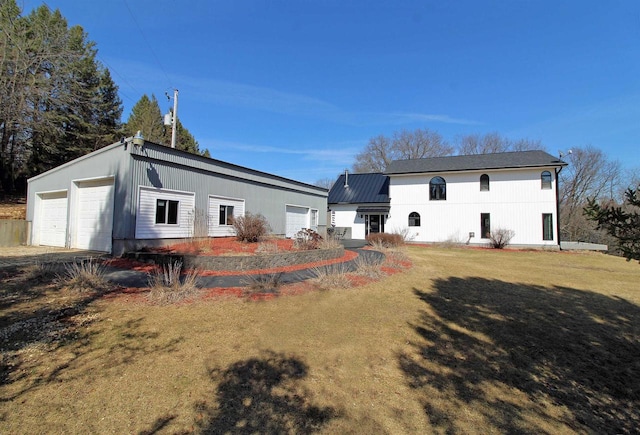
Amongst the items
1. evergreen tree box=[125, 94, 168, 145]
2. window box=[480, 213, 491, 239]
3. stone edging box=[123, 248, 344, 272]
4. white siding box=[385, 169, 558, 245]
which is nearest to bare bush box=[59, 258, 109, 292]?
stone edging box=[123, 248, 344, 272]

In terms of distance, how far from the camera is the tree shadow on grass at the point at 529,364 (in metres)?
2.94

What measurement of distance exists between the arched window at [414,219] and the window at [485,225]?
4738 millimetres

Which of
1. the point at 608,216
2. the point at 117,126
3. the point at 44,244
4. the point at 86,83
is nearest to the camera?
the point at 608,216

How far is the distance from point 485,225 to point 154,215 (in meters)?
22.6

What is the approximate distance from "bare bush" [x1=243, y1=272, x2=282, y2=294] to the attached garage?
11.4 meters

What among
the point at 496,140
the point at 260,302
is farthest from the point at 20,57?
the point at 496,140

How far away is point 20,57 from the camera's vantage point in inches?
683

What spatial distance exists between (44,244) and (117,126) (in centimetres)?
Result: 1963

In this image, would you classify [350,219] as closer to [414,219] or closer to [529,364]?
[414,219]

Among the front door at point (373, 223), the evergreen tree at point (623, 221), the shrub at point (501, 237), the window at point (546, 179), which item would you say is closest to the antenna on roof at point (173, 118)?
the front door at point (373, 223)

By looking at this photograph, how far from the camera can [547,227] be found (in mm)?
21547

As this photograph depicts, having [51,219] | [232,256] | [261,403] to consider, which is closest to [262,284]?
[232,256]

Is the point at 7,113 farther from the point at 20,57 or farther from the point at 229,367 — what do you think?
the point at 229,367

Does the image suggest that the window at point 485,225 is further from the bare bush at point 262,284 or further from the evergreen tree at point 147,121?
the evergreen tree at point 147,121
